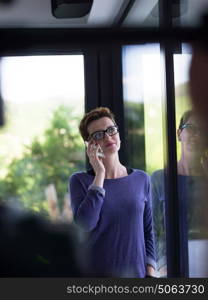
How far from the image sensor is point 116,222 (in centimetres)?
145

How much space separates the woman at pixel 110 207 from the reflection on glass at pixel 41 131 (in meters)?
0.04

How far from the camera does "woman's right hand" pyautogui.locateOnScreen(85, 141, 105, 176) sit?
145cm

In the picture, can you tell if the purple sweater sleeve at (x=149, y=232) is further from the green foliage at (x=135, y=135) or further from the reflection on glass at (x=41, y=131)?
the reflection on glass at (x=41, y=131)

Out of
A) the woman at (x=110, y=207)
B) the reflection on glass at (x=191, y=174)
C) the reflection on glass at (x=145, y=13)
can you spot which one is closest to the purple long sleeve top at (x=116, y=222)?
the woman at (x=110, y=207)

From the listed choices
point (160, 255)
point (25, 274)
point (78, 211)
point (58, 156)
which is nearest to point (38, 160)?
point (58, 156)

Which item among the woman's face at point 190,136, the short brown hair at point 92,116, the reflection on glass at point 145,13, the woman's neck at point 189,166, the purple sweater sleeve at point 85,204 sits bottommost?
the purple sweater sleeve at point 85,204

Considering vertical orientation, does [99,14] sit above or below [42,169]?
above

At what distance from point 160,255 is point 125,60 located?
0.55m

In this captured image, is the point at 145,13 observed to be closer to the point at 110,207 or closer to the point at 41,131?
the point at 41,131

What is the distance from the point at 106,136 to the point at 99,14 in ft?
1.11

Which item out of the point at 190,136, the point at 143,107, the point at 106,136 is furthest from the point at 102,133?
the point at 190,136

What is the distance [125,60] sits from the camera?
1447 millimetres

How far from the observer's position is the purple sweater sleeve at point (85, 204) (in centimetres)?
143

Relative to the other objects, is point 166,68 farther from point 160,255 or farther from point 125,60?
point 160,255
